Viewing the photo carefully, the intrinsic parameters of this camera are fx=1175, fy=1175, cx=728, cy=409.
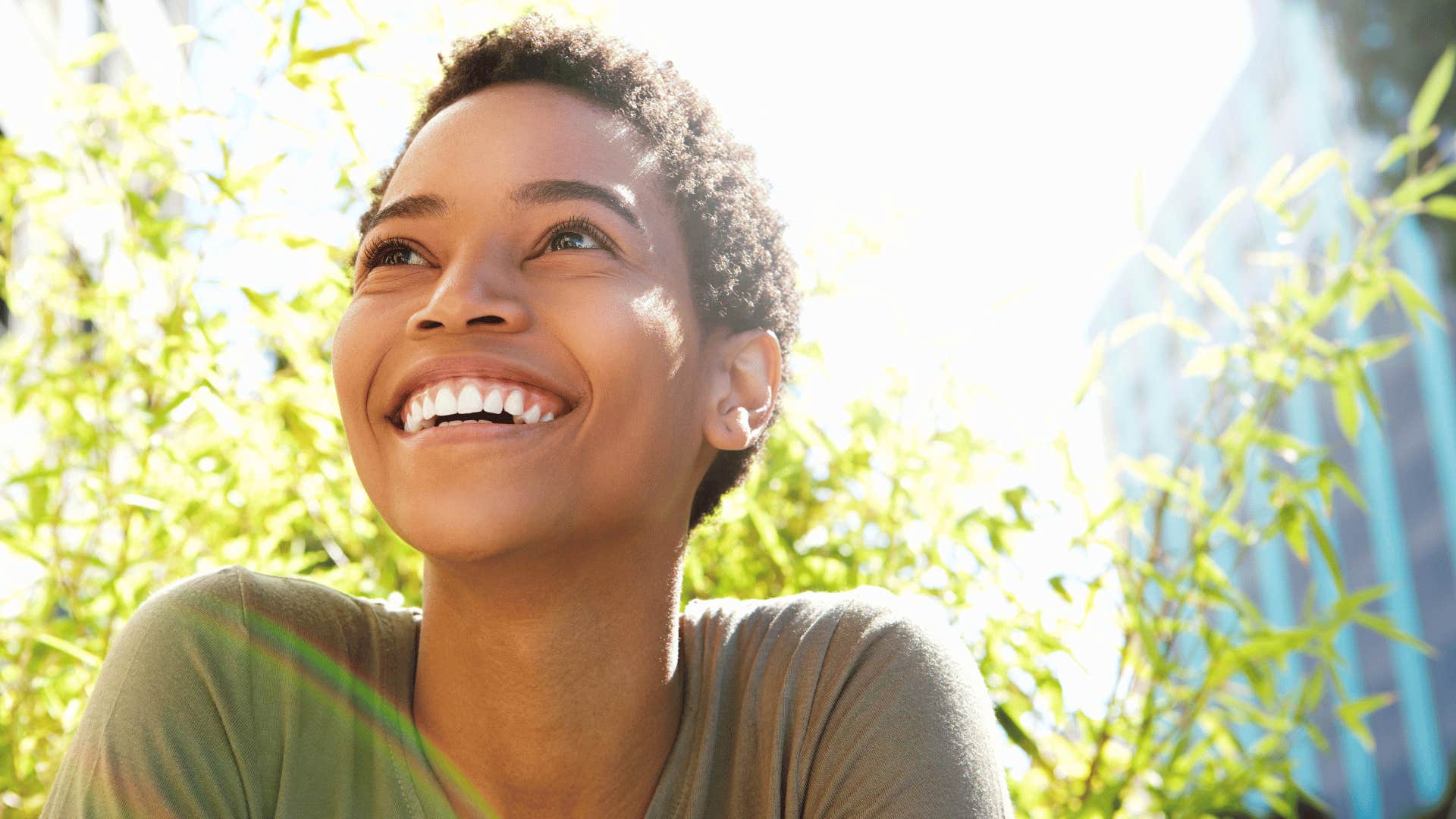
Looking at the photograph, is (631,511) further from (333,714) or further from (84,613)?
(84,613)

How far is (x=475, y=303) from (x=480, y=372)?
0.07m

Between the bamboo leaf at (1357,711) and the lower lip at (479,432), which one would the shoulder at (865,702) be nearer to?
the lower lip at (479,432)

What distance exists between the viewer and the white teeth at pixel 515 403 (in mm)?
1194

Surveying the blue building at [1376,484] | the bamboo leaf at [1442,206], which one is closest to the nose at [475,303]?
the bamboo leaf at [1442,206]

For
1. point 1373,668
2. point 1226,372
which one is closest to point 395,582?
point 1226,372

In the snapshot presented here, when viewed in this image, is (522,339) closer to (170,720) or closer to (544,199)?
(544,199)

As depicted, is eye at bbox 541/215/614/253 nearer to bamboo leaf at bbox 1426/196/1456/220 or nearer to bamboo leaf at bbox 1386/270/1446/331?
bamboo leaf at bbox 1386/270/1446/331

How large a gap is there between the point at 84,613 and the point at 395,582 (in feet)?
1.75

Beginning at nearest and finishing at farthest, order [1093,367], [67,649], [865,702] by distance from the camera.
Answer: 1. [865,702]
2. [67,649]
3. [1093,367]

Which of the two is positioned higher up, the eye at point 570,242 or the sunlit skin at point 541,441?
the eye at point 570,242

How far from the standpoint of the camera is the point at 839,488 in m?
2.09

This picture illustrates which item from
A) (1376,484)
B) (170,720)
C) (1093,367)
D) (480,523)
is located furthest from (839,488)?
(1376,484)

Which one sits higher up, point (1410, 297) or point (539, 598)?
point (1410, 297)

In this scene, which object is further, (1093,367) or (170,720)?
(1093,367)
